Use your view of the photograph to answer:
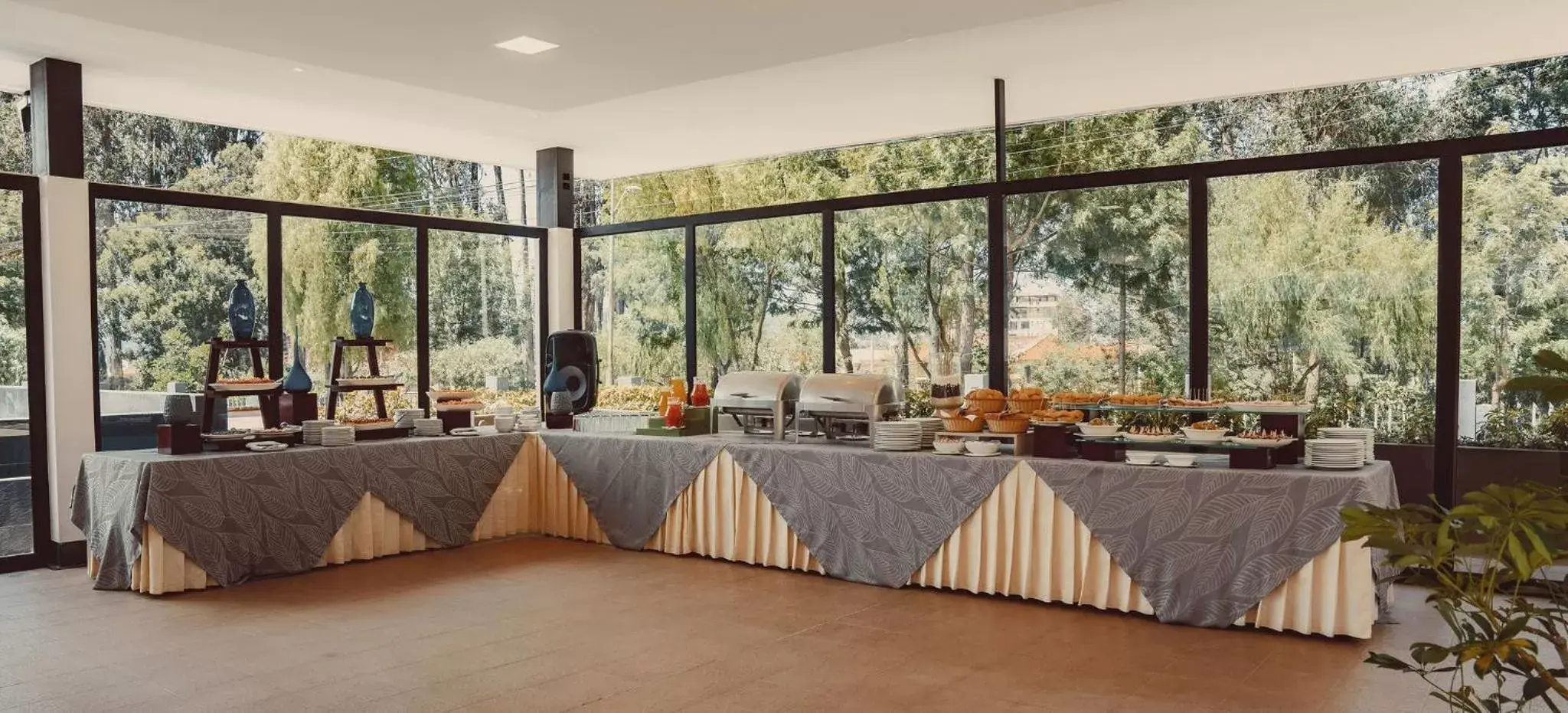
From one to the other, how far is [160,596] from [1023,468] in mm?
4022

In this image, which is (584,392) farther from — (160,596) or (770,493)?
(160,596)

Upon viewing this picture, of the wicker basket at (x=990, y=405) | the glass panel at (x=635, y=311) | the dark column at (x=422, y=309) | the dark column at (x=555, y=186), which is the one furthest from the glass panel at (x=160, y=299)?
the wicker basket at (x=990, y=405)

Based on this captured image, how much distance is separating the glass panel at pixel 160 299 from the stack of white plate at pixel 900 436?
3959 millimetres

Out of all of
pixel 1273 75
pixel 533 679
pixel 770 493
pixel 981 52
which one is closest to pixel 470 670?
pixel 533 679

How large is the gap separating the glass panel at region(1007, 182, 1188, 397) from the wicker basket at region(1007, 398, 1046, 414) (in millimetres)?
1200

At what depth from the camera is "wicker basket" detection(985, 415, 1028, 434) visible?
195 inches

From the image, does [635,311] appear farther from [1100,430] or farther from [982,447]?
[1100,430]

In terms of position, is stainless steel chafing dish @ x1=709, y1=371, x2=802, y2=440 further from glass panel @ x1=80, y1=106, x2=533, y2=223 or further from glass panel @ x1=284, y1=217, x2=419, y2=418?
glass panel @ x1=80, y1=106, x2=533, y2=223

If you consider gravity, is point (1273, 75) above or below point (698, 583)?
above

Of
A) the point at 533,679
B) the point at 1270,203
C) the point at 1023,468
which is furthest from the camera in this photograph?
the point at 1270,203

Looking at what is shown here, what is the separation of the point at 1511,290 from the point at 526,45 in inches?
192

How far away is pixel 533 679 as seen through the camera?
3.69 meters

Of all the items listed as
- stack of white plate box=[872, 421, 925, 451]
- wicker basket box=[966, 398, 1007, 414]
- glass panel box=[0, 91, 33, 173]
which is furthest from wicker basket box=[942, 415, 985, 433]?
glass panel box=[0, 91, 33, 173]

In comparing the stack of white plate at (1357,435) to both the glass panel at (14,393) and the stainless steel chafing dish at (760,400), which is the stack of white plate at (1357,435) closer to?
the stainless steel chafing dish at (760,400)
